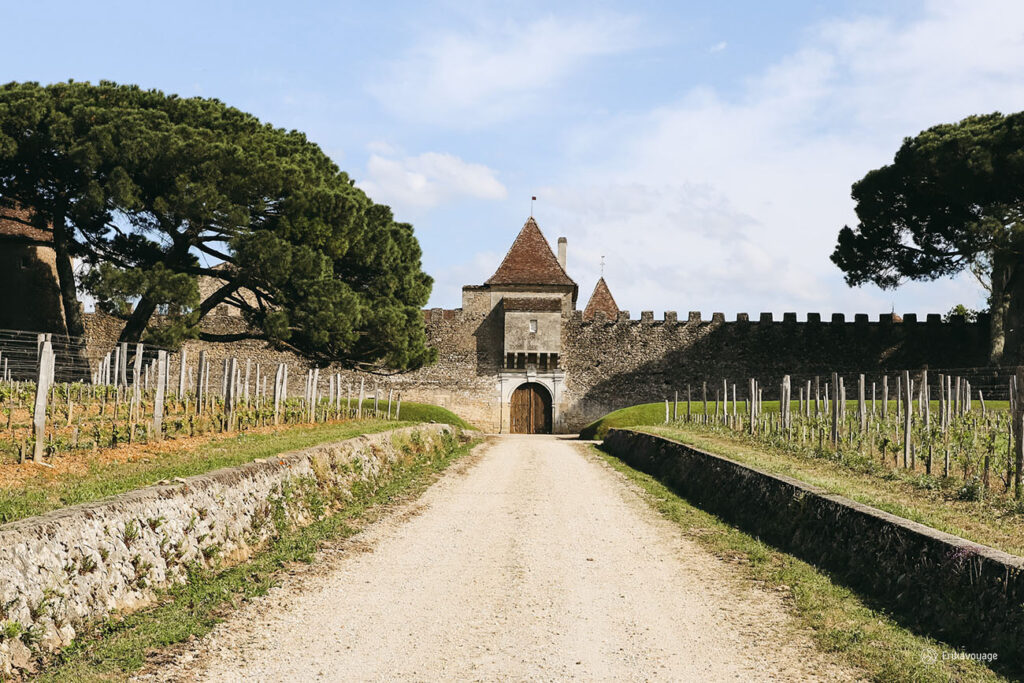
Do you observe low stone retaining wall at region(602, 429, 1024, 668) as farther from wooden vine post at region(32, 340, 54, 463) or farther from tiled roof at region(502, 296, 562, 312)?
tiled roof at region(502, 296, 562, 312)

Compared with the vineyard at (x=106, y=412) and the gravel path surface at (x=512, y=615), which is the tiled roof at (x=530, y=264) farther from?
the gravel path surface at (x=512, y=615)

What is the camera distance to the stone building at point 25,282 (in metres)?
29.4

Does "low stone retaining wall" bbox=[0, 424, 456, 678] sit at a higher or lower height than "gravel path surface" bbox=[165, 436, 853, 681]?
higher

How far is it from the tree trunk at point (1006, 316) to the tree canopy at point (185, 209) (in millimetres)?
20398

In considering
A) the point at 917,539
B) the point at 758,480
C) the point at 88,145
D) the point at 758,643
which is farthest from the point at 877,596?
the point at 88,145

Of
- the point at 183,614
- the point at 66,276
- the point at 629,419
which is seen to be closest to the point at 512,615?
the point at 183,614

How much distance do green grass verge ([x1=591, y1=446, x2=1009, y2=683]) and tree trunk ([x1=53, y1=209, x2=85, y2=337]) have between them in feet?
65.4

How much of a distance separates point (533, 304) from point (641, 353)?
194 inches

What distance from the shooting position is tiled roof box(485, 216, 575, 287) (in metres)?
36.6

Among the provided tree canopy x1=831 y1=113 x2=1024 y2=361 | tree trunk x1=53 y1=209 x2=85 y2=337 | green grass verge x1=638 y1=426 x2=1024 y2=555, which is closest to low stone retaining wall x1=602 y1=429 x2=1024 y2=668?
green grass verge x1=638 y1=426 x2=1024 y2=555

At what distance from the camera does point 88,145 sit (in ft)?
66.9

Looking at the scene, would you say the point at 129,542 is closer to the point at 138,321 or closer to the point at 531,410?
the point at 138,321

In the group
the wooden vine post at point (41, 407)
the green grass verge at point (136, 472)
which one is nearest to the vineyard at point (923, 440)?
the green grass verge at point (136, 472)

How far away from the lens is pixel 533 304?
3625 cm
